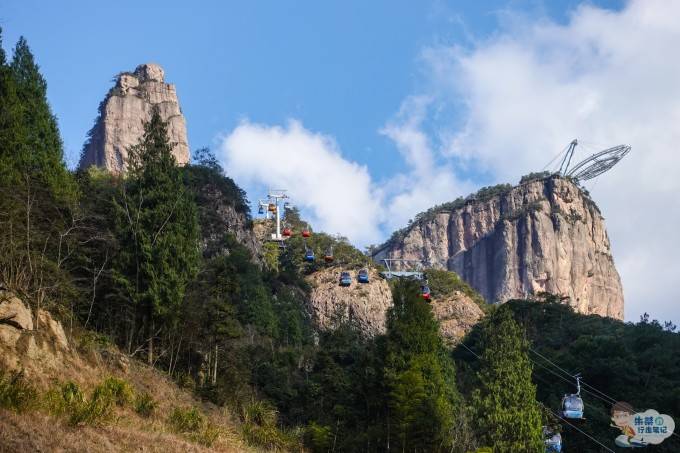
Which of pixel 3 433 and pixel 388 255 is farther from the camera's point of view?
pixel 388 255

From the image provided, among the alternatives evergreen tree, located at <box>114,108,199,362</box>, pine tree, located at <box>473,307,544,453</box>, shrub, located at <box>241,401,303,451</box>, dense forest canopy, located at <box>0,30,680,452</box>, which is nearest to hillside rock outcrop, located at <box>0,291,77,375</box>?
dense forest canopy, located at <box>0,30,680,452</box>

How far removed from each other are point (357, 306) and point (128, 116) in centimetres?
4008

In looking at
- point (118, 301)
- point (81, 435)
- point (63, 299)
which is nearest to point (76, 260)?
point (118, 301)

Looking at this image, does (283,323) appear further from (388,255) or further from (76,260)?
(388,255)

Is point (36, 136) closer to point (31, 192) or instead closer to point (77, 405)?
point (31, 192)

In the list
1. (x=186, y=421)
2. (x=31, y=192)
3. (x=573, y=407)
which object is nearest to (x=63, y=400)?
(x=186, y=421)

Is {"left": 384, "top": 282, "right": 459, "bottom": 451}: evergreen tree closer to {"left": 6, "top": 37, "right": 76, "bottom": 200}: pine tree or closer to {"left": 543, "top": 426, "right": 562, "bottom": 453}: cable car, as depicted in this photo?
{"left": 543, "top": 426, "right": 562, "bottom": 453}: cable car

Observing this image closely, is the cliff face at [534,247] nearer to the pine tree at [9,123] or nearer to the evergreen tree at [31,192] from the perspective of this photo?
the evergreen tree at [31,192]

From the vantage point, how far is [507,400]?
2422 cm

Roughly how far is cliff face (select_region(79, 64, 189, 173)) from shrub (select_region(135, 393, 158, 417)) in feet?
200

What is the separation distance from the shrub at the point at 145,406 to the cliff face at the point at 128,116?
200 feet

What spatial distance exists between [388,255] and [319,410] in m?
82.5

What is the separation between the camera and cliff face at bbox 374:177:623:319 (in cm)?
9444

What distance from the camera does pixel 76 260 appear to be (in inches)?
807
